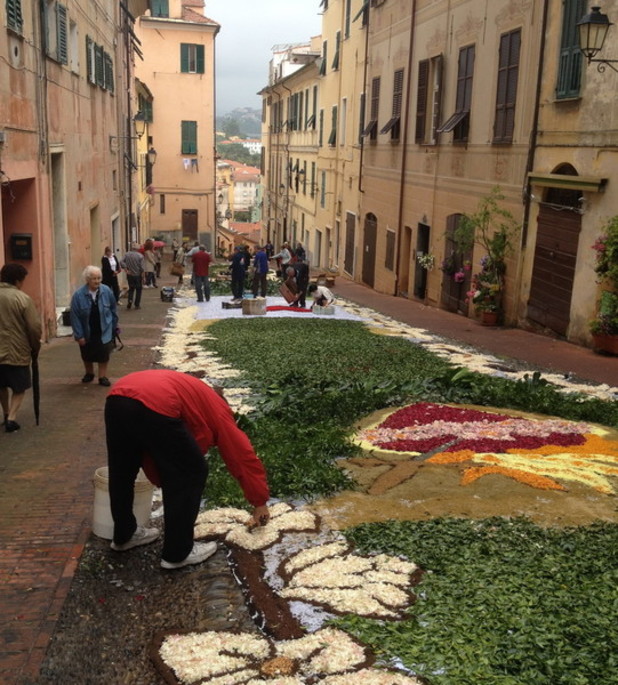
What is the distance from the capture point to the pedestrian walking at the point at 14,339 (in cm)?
794

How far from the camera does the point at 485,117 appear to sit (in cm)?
1956

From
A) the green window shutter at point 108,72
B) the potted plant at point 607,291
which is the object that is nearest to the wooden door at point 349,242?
the green window shutter at point 108,72

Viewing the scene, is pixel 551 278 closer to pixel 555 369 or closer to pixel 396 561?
pixel 555 369

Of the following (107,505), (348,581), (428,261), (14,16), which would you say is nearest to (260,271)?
(428,261)

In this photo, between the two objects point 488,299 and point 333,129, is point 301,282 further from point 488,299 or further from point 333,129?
point 333,129

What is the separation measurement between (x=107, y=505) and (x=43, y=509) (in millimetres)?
939

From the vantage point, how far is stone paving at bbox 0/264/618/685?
4453 mm

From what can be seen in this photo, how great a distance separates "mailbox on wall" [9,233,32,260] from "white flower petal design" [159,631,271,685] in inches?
412

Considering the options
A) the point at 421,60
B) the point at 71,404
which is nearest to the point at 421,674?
the point at 71,404

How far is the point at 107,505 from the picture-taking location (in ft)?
17.8

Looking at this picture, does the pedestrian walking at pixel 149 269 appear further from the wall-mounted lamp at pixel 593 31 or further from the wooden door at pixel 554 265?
the wall-mounted lamp at pixel 593 31

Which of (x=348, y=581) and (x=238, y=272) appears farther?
(x=238, y=272)

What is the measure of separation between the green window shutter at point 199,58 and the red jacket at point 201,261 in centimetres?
3081

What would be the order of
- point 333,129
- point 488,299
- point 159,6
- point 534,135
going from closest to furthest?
point 534,135
point 488,299
point 333,129
point 159,6
